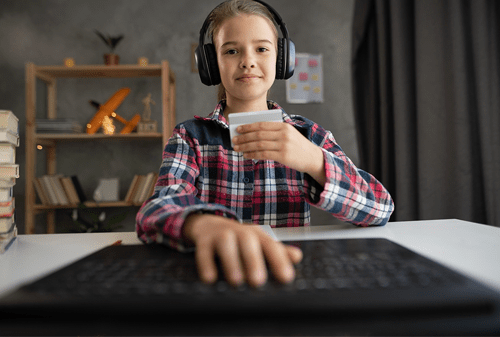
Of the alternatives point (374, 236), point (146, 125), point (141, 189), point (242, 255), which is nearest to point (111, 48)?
point (146, 125)

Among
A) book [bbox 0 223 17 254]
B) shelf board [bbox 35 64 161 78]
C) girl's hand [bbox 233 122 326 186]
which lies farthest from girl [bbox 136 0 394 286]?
shelf board [bbox 35 64 161 78]

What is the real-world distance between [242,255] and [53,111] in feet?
8.48

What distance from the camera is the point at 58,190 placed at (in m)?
2.18

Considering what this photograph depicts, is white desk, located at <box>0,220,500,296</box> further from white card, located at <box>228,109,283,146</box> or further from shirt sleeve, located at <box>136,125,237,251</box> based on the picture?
white card, located at <box>228,109,283,146</box>

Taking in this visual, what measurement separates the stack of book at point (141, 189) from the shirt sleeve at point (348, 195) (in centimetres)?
169

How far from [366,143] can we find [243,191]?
166cm

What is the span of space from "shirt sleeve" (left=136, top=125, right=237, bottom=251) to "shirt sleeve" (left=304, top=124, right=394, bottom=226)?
0.80ft

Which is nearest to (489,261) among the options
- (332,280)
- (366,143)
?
(332,280)

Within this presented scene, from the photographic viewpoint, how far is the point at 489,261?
0.44 meters

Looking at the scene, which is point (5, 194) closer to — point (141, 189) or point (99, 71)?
point (141, 189)

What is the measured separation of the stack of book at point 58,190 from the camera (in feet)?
7.07

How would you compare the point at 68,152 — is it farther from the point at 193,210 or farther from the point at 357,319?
the point at 357,319

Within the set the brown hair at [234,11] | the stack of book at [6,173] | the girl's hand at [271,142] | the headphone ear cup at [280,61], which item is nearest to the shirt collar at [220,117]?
the headphone ear cup at [280,61]

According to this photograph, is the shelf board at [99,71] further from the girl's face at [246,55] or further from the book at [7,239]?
the book at [7,239]
